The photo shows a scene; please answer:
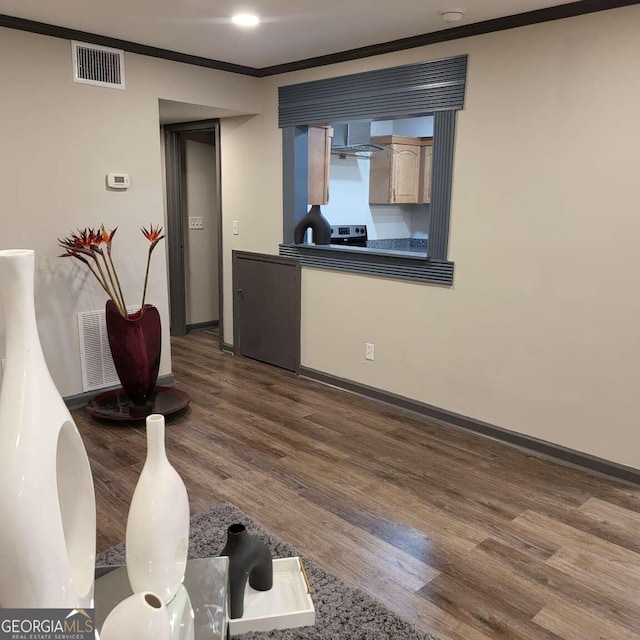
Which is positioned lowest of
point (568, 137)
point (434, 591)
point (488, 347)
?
point (434, 591)

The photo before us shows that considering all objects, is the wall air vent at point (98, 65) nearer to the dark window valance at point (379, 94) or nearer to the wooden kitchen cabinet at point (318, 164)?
the dark window valance at point (379, 94)

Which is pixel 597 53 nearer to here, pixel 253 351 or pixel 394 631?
pixel 394 631

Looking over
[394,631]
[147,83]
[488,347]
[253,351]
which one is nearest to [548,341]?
[488,347]

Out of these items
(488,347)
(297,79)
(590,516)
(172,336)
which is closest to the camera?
(590,516)

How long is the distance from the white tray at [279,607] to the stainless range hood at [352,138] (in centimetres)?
439

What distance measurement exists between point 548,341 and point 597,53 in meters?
1.49

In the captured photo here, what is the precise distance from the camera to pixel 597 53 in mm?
2859

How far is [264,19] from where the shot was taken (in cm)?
322

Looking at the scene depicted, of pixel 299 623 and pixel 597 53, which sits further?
pixel 597 53

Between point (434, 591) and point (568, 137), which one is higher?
point (568, 137)

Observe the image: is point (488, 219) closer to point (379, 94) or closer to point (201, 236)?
point (379, 94)

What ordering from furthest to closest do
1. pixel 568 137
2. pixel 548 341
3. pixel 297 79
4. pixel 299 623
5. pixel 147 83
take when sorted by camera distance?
pixel 297 79, pixel 147 83, pixel 548 341, pixel 568 137, pixel 299 623

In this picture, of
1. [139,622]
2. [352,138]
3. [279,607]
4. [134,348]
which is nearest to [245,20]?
[134,348]

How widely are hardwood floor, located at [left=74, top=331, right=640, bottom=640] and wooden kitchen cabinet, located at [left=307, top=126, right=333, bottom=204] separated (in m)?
1.70
